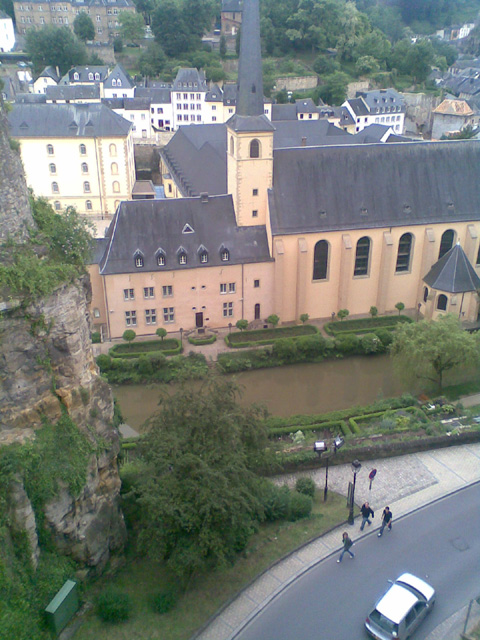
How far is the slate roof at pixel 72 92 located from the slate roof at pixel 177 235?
46294mm

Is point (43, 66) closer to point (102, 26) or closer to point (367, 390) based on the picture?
point (102, 26)

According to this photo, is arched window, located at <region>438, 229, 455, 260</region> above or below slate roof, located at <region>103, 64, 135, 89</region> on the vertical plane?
below

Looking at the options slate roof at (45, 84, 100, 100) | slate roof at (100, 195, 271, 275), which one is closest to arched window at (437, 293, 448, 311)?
slate roof at (100, 195, 271, 275)

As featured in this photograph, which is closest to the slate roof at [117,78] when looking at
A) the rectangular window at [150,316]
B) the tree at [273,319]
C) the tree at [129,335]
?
the rectangular window at [150,316]

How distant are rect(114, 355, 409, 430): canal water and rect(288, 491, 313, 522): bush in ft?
37.3

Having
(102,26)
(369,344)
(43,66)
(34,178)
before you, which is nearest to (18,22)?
(102,26)

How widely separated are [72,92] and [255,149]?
165 ft

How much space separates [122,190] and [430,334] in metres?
41.2

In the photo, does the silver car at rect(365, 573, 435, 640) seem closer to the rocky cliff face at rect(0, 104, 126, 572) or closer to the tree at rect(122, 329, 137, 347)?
the rocky cliff face at rect(0, 104, 126, 572)

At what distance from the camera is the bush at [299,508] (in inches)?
938

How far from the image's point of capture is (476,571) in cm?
2100

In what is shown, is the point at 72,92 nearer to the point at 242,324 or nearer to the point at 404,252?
the point at 242,324

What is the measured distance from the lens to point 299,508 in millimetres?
23812

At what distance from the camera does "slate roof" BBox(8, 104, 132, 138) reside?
60.7 meters
